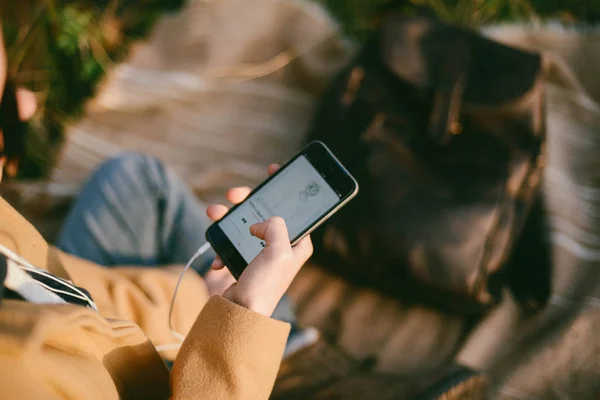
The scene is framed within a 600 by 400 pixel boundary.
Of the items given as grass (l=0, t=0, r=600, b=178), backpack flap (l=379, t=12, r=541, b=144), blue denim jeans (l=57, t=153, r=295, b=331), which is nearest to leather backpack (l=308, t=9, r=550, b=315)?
backpack flap (l=379, t=12, r=541, b=144)

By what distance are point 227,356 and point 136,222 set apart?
1.35 feet

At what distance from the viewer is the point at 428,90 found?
3.13ft

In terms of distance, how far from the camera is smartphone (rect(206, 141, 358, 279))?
65 cm

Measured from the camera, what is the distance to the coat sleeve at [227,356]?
0.48 meters

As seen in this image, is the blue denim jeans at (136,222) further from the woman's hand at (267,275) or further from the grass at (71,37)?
the grass at (71,37)

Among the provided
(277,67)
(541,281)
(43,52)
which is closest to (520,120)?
(541,281)

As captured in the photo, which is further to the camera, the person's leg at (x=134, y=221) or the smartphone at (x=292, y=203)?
the person's leg at (x=134, y=221)

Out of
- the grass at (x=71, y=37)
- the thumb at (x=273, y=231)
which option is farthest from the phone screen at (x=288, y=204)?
the grass at (x=71, y=37)

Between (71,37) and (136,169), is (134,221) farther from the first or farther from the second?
(71,37)

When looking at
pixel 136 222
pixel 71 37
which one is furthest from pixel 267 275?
pixel 71 37

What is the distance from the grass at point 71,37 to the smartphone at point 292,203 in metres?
0.95

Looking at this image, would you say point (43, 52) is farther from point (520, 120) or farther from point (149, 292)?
Result: point (520, 120)

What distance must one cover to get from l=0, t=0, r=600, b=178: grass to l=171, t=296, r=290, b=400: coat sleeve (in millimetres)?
1105

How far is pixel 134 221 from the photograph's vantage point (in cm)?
81
